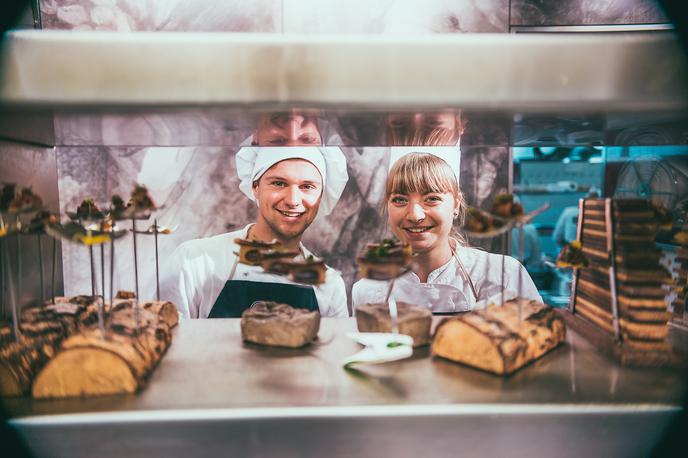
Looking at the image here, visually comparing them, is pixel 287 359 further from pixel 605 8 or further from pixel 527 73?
pixel 605 8

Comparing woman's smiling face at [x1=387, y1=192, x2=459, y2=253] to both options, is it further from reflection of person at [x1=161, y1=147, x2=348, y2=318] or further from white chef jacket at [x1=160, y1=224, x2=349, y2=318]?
white chef jacket at [x1=160, y1=224, x2=349, y2=318]

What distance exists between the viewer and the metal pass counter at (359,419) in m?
0.71

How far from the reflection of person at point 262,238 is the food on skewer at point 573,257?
107cm

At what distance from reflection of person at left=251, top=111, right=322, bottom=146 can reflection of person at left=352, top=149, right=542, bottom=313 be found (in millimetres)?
780

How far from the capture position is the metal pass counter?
2.33 ft

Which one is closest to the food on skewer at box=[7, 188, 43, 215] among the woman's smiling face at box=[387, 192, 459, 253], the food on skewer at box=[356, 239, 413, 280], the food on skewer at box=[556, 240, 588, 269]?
the food on skewer at box=[356, 239, 413, 280]

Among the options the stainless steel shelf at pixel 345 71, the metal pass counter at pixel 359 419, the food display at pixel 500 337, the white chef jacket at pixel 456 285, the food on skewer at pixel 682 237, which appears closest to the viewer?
the stainless steel shelf at pixel 345 71

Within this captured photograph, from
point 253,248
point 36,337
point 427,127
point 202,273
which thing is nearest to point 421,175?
point 427,127

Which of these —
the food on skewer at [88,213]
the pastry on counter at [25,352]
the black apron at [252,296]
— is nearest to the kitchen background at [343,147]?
the black apron at [252,296]

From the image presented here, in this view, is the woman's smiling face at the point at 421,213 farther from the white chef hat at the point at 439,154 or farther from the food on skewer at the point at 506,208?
the food on skewer at the point at 506,208

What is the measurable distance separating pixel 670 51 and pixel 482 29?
56.3 inches

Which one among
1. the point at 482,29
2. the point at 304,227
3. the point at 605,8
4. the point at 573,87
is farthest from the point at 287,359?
the point at 605,8

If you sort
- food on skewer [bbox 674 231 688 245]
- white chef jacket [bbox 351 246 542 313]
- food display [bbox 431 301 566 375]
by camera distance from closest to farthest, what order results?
food display [bbox 431 301 566 375]
food on skewer [bbox 674 231 688 245]
white chef jacket [bbox 351 246 542 313]

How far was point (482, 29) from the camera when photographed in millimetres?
1864
